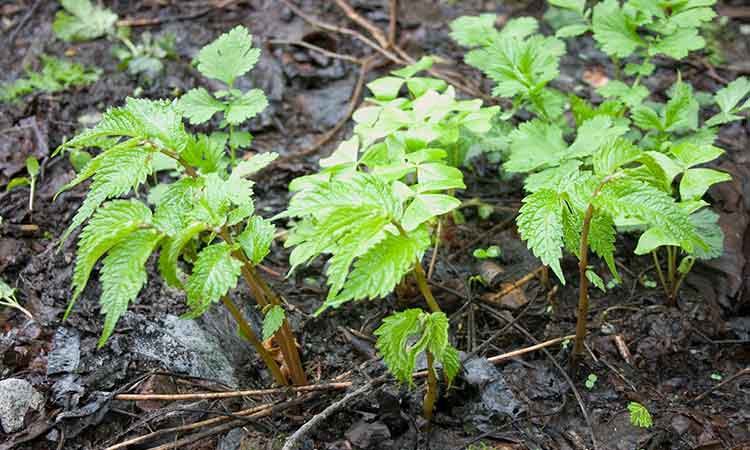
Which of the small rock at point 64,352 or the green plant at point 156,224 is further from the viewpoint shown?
the small rock at point 64,352

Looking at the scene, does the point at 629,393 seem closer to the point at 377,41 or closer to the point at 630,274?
the point at 630,274

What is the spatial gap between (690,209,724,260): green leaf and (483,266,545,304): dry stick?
57cm

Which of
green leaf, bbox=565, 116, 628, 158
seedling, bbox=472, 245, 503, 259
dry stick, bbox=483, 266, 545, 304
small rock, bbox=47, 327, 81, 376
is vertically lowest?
dry stick, bbox=483, 266, 545, 304

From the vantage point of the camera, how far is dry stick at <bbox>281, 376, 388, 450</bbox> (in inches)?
72.2

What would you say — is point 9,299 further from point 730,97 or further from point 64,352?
point 730,97

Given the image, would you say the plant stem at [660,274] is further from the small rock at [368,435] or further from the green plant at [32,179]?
the green plant at [32,179]

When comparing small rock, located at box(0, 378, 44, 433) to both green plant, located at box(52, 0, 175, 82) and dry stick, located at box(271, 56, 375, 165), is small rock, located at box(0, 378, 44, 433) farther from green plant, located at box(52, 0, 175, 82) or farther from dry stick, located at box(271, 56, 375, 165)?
green plant, located at box(52, 0, 175, 82)

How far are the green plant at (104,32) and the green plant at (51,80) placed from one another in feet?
0.64

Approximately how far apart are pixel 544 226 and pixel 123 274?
101 cm

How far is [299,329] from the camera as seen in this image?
2.37m

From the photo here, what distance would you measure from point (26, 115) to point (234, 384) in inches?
71.6

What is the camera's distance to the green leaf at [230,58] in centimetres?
240

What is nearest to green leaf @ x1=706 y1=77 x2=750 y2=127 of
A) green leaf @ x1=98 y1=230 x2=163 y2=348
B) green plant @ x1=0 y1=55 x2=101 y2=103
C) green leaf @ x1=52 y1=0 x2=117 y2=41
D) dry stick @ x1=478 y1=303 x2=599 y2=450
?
dry stick @ x1=478 y1=303 x2=599 y2=450

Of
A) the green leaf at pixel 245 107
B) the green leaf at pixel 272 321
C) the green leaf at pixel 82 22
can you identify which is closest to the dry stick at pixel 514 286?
the green leaf at pixel 272 321
